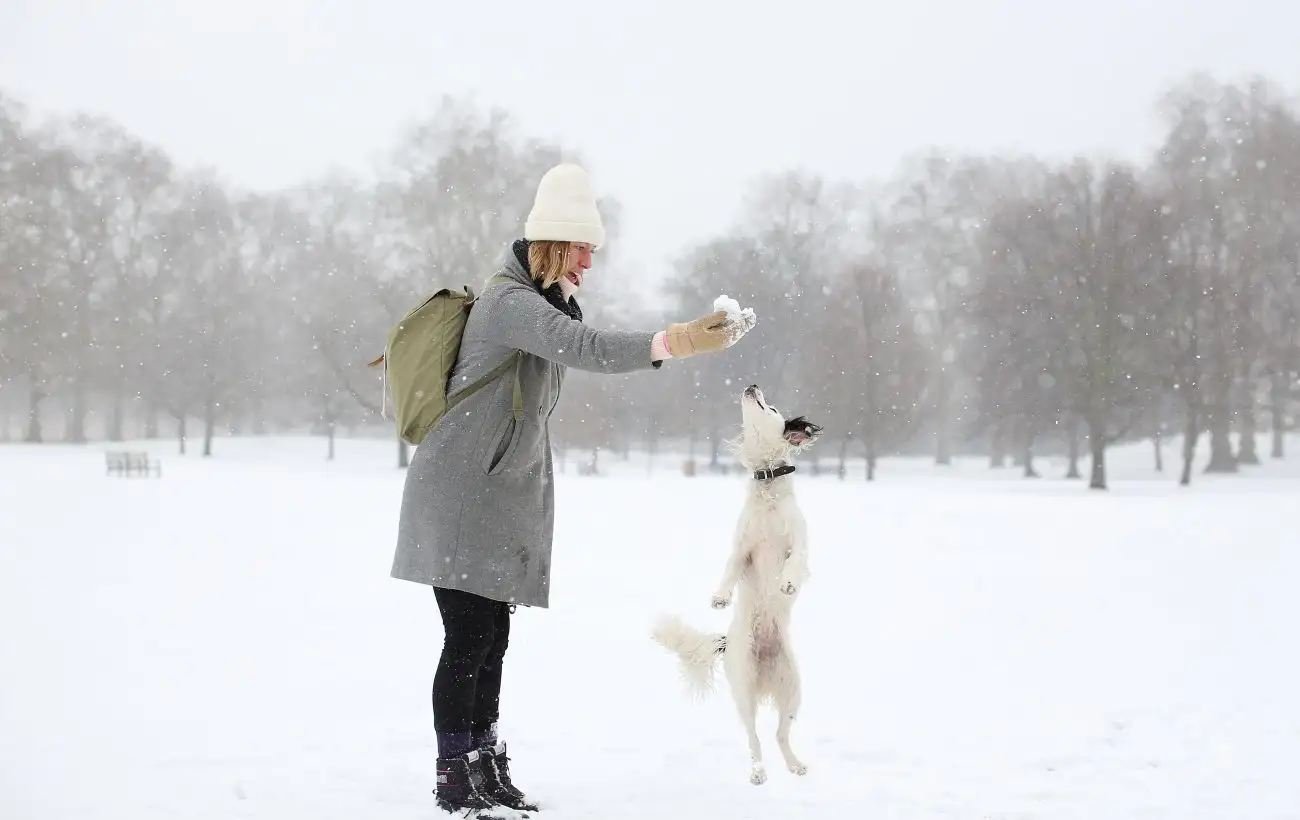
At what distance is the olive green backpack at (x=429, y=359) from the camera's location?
371 centimetres

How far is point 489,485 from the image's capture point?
367 cm

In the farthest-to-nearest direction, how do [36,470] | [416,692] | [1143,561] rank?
[36,470] < [1143,561] < [416,692]

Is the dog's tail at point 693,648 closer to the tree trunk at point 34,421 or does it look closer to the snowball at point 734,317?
the snowball at point 734,317

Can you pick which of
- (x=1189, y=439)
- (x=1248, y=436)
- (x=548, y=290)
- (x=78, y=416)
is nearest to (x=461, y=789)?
(x=548, y=290)

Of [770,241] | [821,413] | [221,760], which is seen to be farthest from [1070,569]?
[770,241]

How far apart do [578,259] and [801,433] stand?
1.16 meters

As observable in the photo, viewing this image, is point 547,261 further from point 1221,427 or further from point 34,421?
point 34,421

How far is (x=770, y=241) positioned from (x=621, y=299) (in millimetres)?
7568

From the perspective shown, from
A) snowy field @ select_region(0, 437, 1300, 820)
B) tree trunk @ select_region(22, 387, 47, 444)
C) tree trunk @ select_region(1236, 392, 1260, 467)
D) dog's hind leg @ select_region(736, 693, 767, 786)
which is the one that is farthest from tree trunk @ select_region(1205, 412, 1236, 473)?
tree trunk @ select_region(22, 387, 47, 444)

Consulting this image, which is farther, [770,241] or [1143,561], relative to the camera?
[770,241]

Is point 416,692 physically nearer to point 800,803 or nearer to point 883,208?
point 800,803

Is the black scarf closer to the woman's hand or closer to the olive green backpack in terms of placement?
the olive green backpack

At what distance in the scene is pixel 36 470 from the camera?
29031mm

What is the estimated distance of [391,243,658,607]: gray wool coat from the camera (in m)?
3.61
